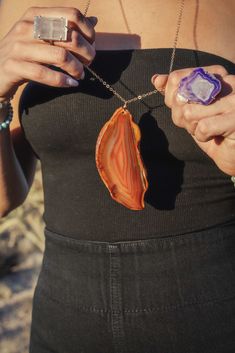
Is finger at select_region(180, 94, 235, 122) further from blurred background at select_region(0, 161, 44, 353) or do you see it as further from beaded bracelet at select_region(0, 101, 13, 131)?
blurred background at select_region(0, 161, 44, 353)

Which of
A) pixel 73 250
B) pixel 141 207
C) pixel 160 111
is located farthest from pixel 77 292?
pixel 160 111

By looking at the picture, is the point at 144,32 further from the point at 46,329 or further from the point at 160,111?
the point at 46,329

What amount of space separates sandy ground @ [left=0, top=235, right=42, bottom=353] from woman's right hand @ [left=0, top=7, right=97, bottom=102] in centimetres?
241

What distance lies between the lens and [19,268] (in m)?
3.33

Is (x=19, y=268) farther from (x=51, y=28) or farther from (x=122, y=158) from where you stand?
(x=51, y=28)

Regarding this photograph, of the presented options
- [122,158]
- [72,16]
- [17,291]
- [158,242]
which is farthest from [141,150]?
[17,291]

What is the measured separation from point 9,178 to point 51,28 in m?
0.47

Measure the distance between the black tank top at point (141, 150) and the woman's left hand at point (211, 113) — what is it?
15cm

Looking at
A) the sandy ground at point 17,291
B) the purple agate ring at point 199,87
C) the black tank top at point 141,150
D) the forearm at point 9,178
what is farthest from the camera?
the sandy ground at point 17,291

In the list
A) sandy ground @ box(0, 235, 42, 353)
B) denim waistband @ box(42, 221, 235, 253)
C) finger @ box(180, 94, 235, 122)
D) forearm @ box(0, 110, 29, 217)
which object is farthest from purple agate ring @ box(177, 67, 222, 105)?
sandy ground @ box(0, 235, 42, 353)

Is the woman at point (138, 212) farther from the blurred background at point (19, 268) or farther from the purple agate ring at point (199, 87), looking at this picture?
the blurred background at point (19, 268)

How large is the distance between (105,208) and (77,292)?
0.52 ft

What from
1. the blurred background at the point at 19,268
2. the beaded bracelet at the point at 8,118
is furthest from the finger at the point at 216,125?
the blurred background at the point at 19,268

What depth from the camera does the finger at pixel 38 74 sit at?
0.85 meters
